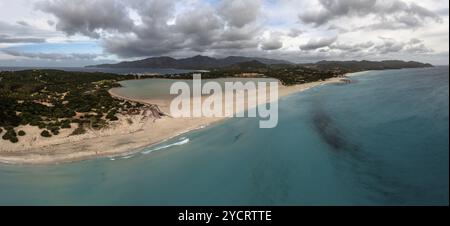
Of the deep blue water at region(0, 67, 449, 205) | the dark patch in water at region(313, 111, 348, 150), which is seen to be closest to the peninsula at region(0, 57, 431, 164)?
the deep blue water at region(0, 67, 449, 205)

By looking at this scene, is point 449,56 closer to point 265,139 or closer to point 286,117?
point 265,139

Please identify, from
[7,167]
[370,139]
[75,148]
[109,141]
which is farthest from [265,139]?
[7,167]

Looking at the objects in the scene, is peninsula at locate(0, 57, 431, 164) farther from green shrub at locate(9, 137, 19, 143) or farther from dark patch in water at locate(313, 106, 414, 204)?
dark patch in water at locate(313, 106, 414, 204)

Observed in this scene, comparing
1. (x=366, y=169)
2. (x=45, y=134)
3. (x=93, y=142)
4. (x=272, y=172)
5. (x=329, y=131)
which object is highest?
(x=45, y=134)

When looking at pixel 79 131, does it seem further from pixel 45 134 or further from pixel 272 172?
pixel 272 172

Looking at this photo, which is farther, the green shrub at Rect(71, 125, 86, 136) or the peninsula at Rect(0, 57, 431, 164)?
the green shrub at Rect(71, 125, 86, 136)

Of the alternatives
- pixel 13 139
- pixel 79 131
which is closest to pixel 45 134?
pixel 13 139

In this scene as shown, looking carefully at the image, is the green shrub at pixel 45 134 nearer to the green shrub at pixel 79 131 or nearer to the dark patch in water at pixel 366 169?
the green shrub at pixel 79 131
